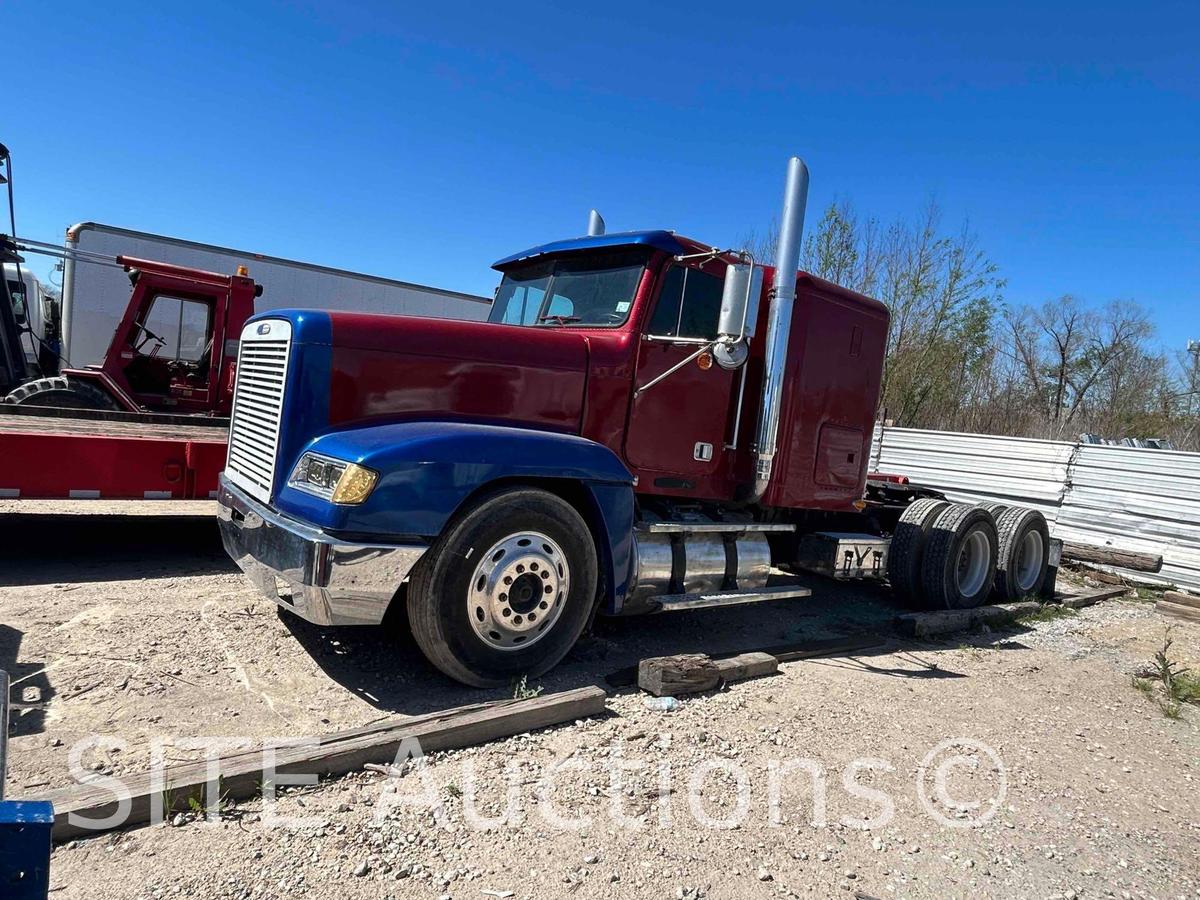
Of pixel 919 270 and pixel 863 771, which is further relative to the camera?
pixel 919 270

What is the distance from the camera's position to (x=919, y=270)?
59.8 feet

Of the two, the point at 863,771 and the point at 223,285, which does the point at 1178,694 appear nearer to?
the point at 863,771

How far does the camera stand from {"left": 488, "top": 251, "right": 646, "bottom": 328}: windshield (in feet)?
16.2

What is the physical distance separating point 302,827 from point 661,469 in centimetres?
309

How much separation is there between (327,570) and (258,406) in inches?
51.4

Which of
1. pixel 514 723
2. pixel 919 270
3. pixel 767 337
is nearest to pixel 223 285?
pixel 767 337

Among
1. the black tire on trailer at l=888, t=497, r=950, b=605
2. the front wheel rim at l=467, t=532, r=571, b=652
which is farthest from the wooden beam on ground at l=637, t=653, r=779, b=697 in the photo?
the black tire on trailer at l=888, t=497, r=950, b=605

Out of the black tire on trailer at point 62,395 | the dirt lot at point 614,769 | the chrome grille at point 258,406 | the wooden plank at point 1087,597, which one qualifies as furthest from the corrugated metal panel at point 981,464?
the black tire on trailer at point 62,395

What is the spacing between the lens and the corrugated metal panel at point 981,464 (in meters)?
10.5

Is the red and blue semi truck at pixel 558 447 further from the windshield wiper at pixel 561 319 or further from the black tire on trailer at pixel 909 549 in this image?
the black tire on trailer at pixel 909 549

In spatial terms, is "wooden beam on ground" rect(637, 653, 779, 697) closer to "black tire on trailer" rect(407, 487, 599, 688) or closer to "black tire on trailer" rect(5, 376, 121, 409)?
"black tire on trailer" rect(407, 487, 599, 688)

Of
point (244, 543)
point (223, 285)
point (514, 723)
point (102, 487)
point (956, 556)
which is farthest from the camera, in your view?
point (223, 285)

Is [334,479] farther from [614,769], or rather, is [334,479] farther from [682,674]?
[682,674]

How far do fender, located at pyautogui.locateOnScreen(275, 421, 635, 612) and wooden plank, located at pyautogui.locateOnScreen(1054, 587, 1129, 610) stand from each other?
6.18 meters
